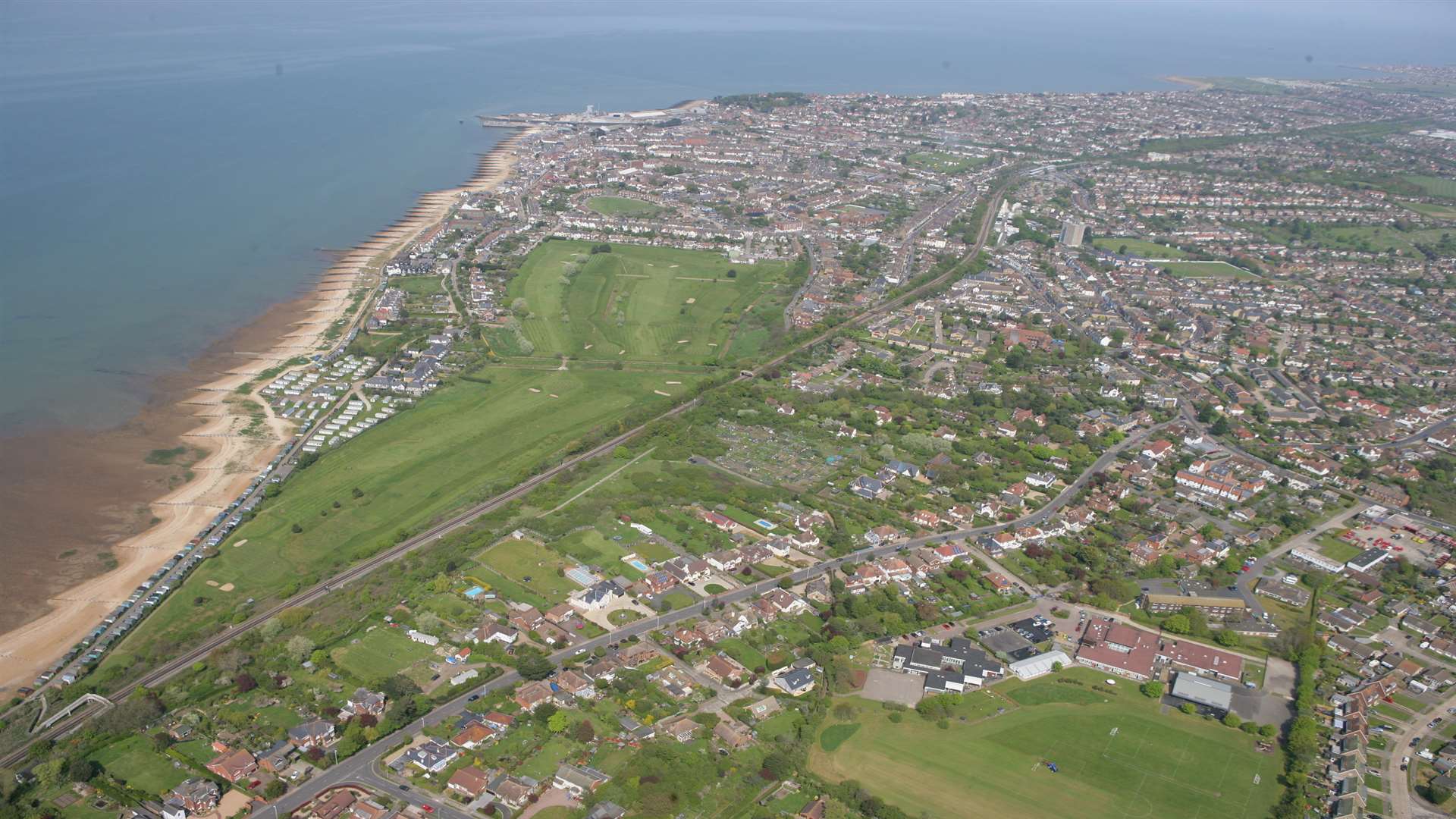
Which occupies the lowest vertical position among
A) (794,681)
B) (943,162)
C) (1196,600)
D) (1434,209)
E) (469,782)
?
(469,782)

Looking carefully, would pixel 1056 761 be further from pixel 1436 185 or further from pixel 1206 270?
pixel 1436 185

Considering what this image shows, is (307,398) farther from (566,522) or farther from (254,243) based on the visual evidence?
(254,243)

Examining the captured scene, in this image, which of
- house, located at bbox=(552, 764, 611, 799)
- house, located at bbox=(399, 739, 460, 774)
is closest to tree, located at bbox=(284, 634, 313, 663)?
house, located at bbox=(399, 739, 460, 774)

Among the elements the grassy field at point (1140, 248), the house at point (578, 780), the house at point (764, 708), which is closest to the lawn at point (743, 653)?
the house at point (764, 708)

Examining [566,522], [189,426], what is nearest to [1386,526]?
[566,522]

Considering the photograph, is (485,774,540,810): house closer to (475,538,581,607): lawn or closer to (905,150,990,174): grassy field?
(475,538,581,607): lawn

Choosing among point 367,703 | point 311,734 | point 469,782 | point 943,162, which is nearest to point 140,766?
point 311,734

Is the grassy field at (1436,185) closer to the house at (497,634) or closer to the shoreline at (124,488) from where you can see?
the shoreline at (124,488)
